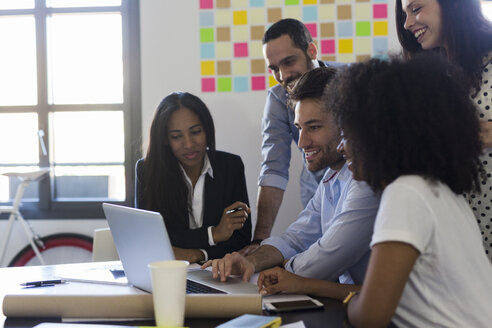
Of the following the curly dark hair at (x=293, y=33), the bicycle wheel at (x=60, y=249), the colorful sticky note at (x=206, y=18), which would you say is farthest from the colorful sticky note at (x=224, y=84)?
the bicycle wheel at (x=60, y=249)

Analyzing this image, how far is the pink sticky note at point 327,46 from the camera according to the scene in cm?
310

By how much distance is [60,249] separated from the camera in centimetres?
342

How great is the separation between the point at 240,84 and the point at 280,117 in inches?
25.4

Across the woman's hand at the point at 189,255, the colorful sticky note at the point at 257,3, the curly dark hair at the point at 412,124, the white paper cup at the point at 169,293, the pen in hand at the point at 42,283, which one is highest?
the colorful sticky note at the point at 257,3

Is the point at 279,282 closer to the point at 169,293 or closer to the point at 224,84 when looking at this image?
the point at 169,293

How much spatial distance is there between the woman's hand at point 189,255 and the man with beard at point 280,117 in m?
0.43

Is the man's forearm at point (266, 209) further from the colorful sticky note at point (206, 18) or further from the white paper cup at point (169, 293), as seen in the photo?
the white paper cup at point (169, 293)

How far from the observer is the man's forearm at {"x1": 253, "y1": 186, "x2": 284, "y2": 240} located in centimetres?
242

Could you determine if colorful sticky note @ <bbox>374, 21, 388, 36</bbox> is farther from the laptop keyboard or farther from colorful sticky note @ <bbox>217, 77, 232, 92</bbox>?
the laptop keyboard

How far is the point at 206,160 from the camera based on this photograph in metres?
2.32

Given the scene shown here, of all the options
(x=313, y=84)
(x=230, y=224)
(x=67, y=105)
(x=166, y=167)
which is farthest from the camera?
(x=67, y=105)

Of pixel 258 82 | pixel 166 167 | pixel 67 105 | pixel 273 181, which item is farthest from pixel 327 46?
pixel 67 105

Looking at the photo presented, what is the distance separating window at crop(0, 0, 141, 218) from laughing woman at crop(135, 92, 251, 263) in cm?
106

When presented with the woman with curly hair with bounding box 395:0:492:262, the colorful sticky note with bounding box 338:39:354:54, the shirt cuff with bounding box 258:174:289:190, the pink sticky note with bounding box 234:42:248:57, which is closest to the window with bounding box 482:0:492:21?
the colorful sticky note with bounding box 338:39:354:54
